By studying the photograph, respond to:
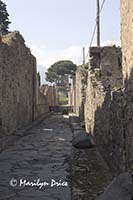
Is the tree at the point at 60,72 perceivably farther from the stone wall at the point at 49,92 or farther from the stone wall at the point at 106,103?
the stone wall at the point at 106,103

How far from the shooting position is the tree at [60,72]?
2594 inches

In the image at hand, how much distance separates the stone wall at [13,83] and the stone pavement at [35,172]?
1.24m

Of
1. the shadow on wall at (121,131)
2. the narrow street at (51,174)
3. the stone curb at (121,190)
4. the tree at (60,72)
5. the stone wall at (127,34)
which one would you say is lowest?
the narrow street at (51,174)

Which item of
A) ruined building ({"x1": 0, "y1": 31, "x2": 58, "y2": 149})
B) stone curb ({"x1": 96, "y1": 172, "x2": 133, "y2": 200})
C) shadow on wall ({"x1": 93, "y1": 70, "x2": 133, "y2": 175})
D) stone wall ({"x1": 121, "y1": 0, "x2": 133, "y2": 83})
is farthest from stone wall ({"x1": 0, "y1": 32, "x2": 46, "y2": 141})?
stone curb ({"x1": 96, "y1": 172, "x2": 133, "y2": 200})

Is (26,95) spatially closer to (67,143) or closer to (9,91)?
(9,91)

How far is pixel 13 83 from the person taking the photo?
12016mm

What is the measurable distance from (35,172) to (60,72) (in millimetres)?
60278

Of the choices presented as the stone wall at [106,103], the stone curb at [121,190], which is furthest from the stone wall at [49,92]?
the stone curb at [121,190]

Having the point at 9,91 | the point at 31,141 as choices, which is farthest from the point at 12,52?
the point at 31,141

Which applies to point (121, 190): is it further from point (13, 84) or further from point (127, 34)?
point (13, 84)

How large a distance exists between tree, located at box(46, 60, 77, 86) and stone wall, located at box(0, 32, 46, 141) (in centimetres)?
4909

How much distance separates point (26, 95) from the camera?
51.8 feet

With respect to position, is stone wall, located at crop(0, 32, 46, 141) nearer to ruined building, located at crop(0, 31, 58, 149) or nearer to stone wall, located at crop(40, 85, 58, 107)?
ruined building, located at crop(0, 31, 58, 149)

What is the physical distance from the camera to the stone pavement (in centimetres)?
486
